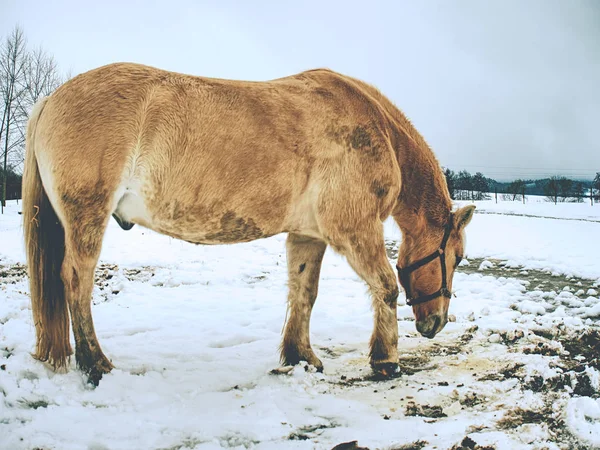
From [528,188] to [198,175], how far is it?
231ft

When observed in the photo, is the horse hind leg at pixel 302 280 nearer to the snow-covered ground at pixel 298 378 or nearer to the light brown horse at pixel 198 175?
the light brown horse at pixel 198 175

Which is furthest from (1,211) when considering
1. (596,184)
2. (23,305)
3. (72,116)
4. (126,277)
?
(596,184)

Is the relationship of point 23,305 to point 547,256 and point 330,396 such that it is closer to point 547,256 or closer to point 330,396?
point 330,396

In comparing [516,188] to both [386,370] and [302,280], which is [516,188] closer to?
[302,280]

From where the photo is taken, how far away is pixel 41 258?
10.8 ft

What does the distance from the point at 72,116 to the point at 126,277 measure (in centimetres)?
502

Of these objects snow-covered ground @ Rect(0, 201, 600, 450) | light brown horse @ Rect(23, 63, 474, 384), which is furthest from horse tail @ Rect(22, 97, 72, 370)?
snow-covered ground @ Rect(0, 201, 600, 450)

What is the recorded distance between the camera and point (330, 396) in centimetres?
321

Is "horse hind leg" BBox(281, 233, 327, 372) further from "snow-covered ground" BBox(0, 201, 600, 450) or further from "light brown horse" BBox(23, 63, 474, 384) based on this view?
"snow-covered ground" BBox(0, 201, 600, 450)

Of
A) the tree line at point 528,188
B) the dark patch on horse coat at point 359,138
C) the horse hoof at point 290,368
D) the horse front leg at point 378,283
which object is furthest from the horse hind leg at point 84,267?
the tree line at point 528,188


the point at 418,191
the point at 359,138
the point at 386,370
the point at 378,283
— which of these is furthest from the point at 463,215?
the point at 386,370

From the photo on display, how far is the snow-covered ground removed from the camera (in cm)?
256

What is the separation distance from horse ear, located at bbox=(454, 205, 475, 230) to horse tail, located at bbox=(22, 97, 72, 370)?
3.53 m

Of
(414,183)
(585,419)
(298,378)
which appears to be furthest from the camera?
(414,183)
